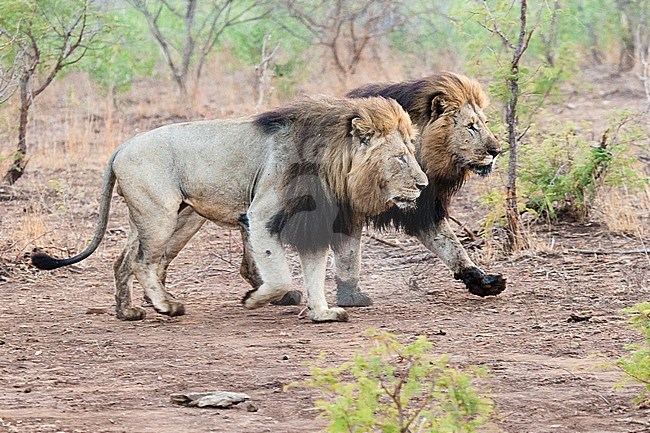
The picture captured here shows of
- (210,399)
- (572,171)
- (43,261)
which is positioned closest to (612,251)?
(572,171)

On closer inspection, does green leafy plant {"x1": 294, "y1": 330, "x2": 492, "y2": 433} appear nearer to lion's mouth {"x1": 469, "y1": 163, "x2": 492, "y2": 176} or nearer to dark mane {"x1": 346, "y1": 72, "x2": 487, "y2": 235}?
dark mane {"x1": 346, "y1": 72, "x2": 487, "y2": 235}

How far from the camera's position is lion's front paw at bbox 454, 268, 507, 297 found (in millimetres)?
6129

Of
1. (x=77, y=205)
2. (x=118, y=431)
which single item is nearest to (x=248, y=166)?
(x=118, y=431)

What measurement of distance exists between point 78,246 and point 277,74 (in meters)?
6.91

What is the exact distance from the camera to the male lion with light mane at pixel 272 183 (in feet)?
18.3

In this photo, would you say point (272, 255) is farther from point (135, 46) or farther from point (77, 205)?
point (135, 46)

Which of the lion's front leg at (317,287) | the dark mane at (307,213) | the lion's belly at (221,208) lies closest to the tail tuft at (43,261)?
the lion's belly at (221,208)

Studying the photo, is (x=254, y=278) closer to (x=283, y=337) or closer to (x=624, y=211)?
(x=283, y=337)

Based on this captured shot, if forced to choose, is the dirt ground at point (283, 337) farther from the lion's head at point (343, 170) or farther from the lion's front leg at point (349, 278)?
the lion's head at point (343, 170)

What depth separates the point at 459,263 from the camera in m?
6.23

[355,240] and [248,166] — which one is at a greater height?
[248,166]

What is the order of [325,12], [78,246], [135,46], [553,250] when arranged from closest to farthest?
[553,250]
[78,246]
[325,12]
[135,46]

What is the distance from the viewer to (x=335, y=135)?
18.5 feet

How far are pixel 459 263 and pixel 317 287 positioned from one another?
98 cm
